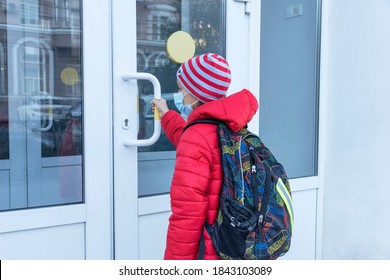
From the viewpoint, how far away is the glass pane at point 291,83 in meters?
2.87

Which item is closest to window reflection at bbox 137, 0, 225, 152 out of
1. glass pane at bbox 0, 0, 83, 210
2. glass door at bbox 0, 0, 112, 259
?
glass door at bbox 0, 0, 112, 259

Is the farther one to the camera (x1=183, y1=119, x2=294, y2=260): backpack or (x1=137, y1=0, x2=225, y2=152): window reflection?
(x1=137, y1=0, x2=225, y2=152): window reflection

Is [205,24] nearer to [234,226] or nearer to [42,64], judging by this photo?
[42,64]

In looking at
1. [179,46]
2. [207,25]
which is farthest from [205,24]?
[179,46]

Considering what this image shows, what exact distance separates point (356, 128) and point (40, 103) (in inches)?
79.6

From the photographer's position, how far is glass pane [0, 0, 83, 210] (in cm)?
191

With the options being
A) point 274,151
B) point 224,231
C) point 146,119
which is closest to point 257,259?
point 224,231

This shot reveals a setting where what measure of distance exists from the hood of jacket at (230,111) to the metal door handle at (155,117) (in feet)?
1.72

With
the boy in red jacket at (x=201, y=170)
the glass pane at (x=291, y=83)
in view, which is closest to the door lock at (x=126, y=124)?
the boy in red jacket at (x=201, y=170)

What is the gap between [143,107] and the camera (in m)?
2.26

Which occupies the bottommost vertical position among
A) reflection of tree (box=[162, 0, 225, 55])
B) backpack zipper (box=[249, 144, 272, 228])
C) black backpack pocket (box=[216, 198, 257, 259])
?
black backpack pocket (box=[216, 198, 257, 259])

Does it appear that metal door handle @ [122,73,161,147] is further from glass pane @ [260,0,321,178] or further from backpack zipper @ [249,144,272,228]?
glass pane @ [260,0,321,178]

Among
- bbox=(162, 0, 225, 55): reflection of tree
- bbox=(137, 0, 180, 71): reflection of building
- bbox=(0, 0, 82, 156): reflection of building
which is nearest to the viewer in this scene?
bbox=(0, 0, 82, 156): reflection of building

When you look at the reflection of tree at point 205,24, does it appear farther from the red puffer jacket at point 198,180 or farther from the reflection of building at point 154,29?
Answer: the red puffer jacket at point 198,180
